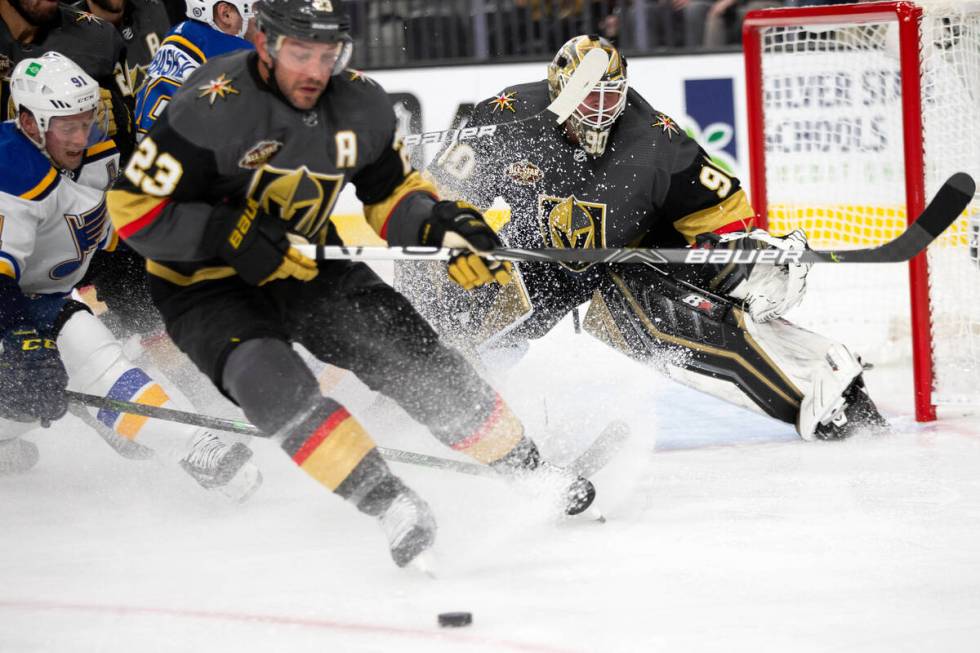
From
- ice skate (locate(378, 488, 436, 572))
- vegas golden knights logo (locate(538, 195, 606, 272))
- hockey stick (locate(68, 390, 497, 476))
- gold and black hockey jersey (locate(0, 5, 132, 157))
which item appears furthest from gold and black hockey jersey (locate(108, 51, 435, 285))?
gold and black hockey jersey (locate(0, 5, 132, 157))

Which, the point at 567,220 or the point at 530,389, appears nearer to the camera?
the point at 567,220

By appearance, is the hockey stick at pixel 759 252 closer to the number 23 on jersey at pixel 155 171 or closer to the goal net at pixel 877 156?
the number 23 on jersey at pixel 155 171

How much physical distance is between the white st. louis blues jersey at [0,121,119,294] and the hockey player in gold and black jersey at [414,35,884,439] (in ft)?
2.83

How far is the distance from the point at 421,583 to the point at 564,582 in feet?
0.79

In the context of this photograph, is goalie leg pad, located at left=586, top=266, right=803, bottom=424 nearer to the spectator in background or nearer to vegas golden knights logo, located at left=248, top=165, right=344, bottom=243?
vegas golden knights logo, located at left=248, top=165, right=344, bottom=243

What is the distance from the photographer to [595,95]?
3.12 m

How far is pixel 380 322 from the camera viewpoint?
2.52 m

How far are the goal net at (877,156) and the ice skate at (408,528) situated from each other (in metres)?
1.71

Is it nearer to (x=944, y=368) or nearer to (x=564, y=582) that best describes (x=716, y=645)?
(x=564, y=582)

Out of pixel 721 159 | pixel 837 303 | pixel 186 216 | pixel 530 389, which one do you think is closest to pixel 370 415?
pixel 530 389

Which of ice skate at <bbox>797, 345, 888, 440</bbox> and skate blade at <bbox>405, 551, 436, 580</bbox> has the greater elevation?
skate blade at <bbox>405, 551, 436, 580</bbox>

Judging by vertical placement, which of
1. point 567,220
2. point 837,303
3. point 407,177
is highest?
point 407,177

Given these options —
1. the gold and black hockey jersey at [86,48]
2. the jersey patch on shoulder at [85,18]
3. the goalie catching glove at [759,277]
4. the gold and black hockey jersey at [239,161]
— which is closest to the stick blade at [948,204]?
the goalie catching glove at [759,277]

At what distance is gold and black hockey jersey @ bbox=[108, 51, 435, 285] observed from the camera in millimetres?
2340
